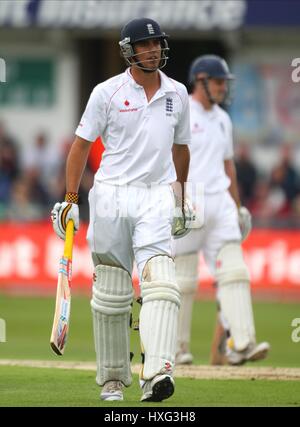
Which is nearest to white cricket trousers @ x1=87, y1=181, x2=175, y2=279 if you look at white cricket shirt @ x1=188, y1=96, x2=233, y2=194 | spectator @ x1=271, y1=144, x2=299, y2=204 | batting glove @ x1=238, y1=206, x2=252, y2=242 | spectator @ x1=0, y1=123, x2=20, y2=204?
white cricket shirt @ x1=188, y1=96, x2=233, y2=194

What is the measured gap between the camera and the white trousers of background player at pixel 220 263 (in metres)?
10.7

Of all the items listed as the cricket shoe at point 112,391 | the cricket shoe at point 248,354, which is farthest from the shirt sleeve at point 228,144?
the cricket shoe at point 112,391

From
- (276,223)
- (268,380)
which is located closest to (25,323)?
(276,223)

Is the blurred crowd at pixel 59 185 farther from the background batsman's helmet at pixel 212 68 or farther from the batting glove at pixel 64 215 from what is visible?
the batting glove at pixel 64 215

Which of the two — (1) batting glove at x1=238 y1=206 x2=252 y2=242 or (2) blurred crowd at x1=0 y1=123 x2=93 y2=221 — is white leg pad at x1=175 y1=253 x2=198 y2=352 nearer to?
(1) batting glove at x1=238 y1=206 x2=252 y2=242

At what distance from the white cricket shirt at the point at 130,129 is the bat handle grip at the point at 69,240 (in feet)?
1.17

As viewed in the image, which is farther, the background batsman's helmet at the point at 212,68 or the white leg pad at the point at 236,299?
the background batsman's helmet at the point at 212,68

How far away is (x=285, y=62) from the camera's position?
2131 cm

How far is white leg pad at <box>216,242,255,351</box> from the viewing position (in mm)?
10719

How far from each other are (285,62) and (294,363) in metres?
10.1

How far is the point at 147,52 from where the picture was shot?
8.02 meters

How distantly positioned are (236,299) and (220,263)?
363 mm

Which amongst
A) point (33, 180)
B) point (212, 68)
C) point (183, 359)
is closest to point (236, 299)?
point (183, 359)

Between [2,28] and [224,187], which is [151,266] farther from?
[2,28]
